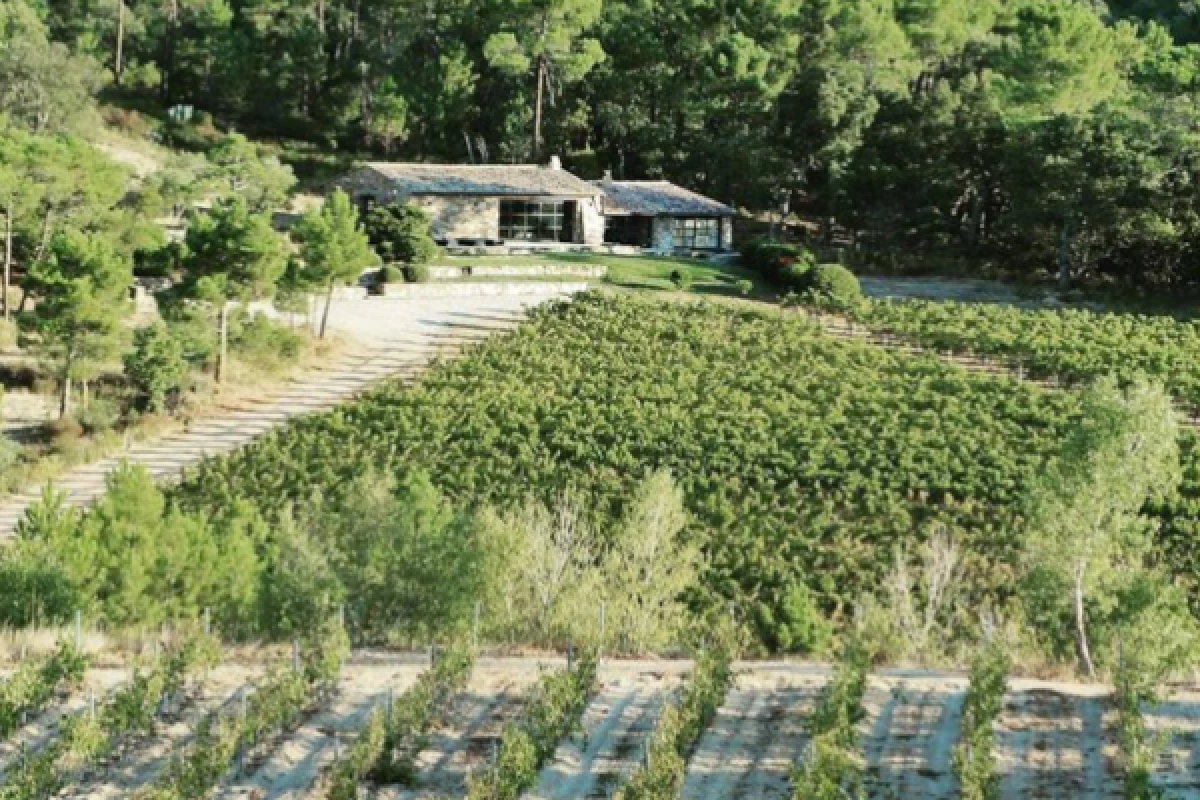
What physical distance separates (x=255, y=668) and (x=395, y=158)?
48598 millimetres

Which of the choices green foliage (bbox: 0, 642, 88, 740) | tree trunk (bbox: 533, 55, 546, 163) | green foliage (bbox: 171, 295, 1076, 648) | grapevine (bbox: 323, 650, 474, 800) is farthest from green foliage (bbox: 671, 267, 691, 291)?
green foliage (bbox: 0, 642, 88, 740)

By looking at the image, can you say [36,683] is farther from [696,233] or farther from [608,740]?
[696,233]

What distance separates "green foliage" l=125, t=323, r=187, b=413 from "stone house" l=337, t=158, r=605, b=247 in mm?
16370

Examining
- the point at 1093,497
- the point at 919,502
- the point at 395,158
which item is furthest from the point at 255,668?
the point at 395,158

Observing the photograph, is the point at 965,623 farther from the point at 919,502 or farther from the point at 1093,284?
the point at 1093,284

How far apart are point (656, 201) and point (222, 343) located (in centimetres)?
2091

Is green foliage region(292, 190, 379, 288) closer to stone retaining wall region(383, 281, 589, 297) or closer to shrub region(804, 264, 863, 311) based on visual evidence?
stone retaining wall region(383, 281, 589, 297)

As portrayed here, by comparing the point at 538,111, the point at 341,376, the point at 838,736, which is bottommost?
the point at 838,736

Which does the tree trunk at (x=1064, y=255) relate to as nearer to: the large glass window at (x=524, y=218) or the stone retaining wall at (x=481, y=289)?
the stone retaining wall at (x=481, y=289)

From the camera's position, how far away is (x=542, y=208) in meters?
55.8

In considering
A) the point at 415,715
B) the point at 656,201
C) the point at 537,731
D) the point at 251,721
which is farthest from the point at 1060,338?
the point at 251,721

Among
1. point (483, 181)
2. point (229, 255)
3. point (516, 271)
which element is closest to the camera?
point (229, 255)

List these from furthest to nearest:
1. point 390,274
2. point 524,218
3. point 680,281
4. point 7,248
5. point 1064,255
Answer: point 524,218
point 1064,255
point 680,281
point 390,274
point 7,248

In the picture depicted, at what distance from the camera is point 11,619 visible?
22156 millimetres
